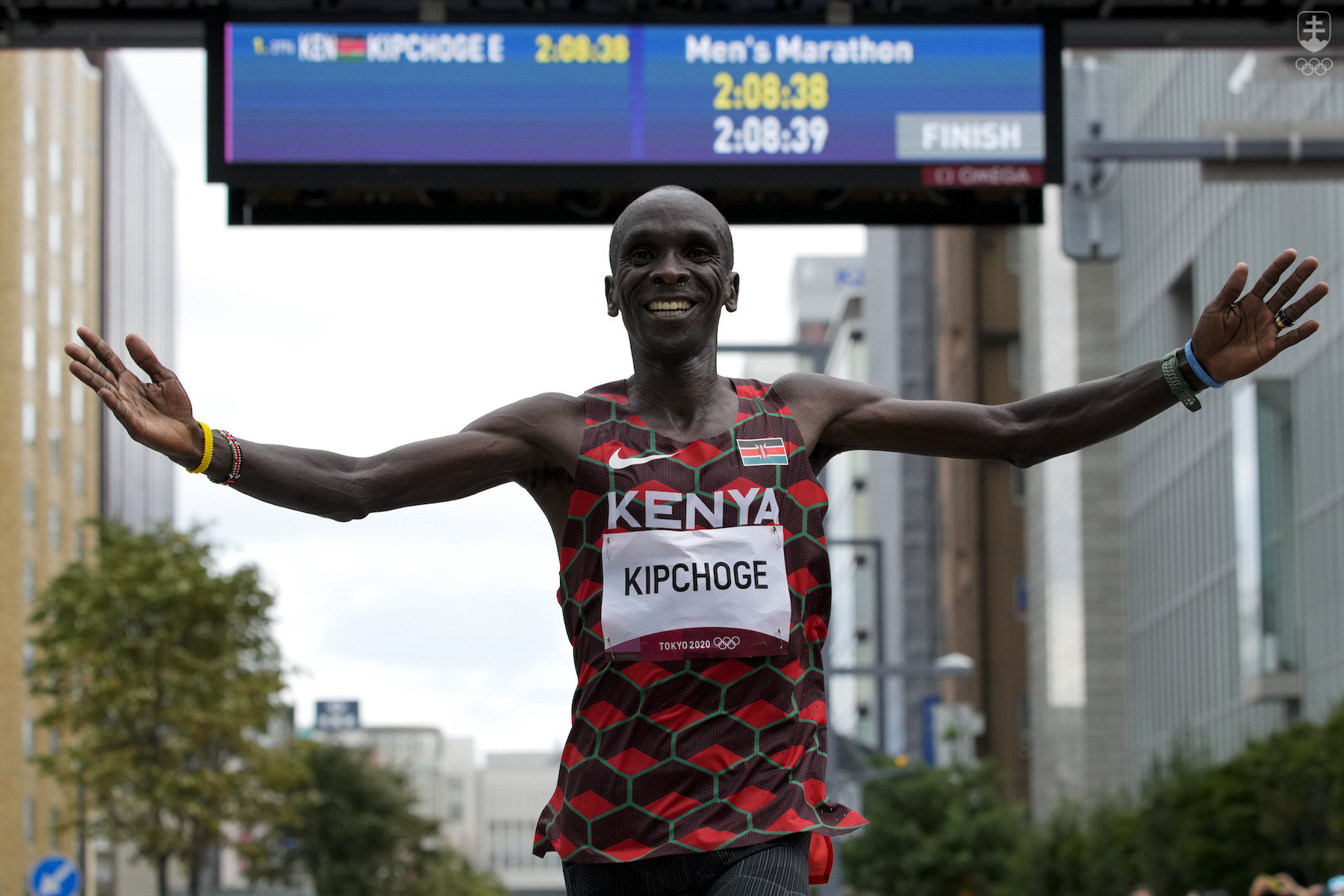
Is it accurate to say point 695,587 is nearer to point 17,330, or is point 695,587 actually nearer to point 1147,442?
point 1147,442

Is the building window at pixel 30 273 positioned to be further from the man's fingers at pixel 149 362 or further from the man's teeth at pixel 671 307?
the man's teeth at pixel 671 307

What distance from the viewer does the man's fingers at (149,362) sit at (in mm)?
3609

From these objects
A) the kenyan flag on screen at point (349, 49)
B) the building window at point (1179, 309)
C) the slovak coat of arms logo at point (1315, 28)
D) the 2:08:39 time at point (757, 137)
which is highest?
the building window at point (1179, 309)

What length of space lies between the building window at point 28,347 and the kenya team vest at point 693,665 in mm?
59414

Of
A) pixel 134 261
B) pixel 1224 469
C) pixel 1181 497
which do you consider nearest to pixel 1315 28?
pixel 1224 469

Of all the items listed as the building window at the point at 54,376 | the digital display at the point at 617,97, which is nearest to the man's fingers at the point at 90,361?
the digital display at the point at 617,97

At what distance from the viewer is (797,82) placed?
1064 centimetres

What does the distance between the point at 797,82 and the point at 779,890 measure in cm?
770

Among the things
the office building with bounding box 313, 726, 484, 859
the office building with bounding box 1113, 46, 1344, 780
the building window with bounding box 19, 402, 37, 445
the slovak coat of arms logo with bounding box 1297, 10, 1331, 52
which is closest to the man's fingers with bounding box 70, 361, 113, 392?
the slovak coat of arms logo with bounding box 1297, 10, 1331, 52

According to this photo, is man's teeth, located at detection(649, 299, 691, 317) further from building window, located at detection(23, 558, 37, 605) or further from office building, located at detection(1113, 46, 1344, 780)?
building window, located at detection(23, 558, 37, 605)

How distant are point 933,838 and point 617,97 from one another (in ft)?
108

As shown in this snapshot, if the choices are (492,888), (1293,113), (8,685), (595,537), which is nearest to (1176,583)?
(1293,113)

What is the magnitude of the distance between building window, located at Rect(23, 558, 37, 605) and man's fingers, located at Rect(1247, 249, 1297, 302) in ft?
192

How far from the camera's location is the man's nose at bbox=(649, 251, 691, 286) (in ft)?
11.9
